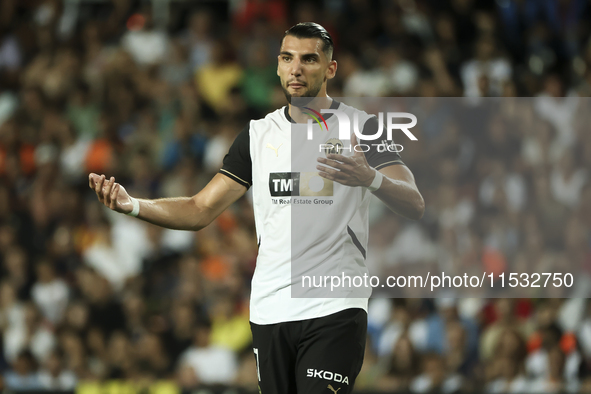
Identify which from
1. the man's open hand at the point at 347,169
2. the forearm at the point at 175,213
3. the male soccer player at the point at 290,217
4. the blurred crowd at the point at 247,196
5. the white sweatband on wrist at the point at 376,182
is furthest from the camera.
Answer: the blurred crowd at the point at 247,196

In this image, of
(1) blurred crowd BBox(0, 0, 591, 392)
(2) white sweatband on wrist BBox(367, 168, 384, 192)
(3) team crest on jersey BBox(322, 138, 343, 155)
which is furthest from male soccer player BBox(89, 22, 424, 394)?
(1) blurred crowd BBox(0, 0, 591, 392)

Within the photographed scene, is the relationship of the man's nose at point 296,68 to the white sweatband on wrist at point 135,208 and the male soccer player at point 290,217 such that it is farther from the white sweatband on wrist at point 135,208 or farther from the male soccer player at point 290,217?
the white sweatband on wrist at point 135,208

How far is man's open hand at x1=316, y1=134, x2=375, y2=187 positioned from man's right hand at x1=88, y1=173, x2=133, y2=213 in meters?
1.13

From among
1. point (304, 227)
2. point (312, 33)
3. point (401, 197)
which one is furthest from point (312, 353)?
point (312, 33)

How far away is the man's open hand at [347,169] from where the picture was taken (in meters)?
3.84

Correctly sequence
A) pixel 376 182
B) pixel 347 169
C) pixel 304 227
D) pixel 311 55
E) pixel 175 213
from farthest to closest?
pixel 175 213 < pixel 311 55 < pixel 304 227 < pixel 376 182 < pixel 347 169

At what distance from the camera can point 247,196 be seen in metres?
9.99

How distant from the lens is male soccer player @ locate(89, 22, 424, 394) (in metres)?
4.11

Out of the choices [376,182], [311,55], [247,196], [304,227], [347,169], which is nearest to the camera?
[347,169]

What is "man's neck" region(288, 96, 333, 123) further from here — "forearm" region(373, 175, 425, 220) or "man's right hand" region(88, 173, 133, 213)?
"man's right hand" region(88, 173, 133, 213)

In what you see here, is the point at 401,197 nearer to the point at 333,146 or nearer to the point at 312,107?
the point at 333,146

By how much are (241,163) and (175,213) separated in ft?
1.58

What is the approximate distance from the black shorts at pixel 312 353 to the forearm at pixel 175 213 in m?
0.74

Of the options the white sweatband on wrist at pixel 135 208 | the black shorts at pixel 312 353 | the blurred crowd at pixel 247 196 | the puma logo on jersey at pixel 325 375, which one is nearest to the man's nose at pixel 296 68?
the white sweatband on wrist at pixel 135 208
